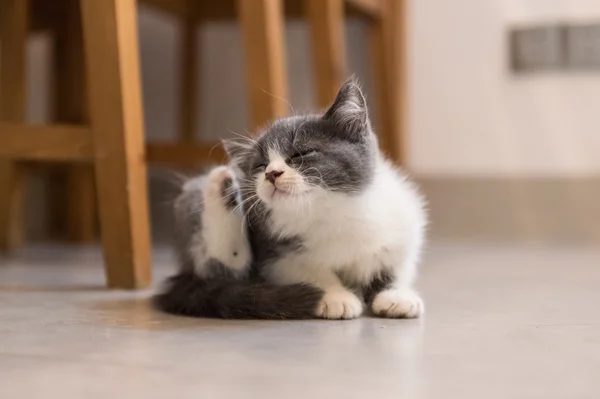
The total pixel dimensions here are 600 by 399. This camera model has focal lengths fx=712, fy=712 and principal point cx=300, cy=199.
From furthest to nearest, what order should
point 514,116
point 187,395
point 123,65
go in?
point 514,116 → point 123,65 → point 187,395

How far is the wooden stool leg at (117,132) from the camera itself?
3.93 feet

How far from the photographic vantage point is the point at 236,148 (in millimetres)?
1150

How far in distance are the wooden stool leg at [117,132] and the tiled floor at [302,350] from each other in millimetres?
80

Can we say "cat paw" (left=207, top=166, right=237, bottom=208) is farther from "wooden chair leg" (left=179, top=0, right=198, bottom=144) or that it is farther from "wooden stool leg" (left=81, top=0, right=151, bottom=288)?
"wooden chair leg" (left=179, top=0, right=198, bottom=144)

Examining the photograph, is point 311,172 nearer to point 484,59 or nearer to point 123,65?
point 123,65

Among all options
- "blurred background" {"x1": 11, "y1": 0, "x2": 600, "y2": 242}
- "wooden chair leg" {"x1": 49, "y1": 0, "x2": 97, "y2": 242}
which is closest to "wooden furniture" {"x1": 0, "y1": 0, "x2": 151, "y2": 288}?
"wooden chair leg" {"x1": 49, "y1": 0, "x2": 97, "y2": 242}

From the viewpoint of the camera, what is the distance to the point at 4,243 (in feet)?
6.14

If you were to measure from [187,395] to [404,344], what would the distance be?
30cm

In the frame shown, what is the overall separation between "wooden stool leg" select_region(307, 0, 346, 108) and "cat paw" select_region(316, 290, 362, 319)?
782mm

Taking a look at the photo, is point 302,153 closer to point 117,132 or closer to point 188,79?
point 117,132

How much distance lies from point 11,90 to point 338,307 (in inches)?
48.8

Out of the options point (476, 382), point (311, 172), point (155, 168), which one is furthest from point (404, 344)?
point (155, 168)

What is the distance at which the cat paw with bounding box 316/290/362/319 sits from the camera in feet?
3.27

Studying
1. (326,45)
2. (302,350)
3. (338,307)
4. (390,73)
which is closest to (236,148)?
(338,307)
